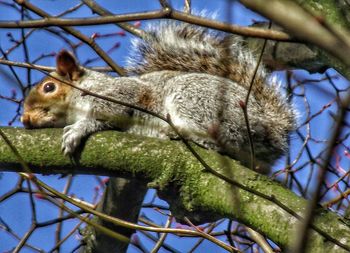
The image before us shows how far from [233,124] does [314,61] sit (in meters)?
0.52

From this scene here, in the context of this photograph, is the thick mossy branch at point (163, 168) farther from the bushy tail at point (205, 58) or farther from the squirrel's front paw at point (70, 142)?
the bushy tail at point (205, 58)

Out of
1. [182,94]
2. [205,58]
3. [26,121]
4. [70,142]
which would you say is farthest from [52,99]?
[70,142]

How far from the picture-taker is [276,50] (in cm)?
297

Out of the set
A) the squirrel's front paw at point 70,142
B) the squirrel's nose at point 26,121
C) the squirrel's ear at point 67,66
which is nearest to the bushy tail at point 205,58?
the squirrel's ear at point 67,66

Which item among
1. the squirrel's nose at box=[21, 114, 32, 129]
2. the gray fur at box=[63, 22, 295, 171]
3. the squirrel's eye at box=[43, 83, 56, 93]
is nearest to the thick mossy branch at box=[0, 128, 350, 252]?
the gray fur at box=[63, 22, 295, 171]

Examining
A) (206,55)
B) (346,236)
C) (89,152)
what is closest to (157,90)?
(206,55)

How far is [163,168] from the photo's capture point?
200 cm

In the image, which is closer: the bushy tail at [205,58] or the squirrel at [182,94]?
the squirrel at [182,94]

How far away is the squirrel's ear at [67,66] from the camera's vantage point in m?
2.93

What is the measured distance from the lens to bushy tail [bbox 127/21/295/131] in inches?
114

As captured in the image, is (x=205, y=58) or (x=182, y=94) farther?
(x=205, y=58)

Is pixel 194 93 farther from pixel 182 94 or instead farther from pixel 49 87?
pixel 49 87

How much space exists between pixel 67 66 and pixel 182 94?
610 millimetres

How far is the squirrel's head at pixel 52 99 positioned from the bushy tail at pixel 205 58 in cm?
37
